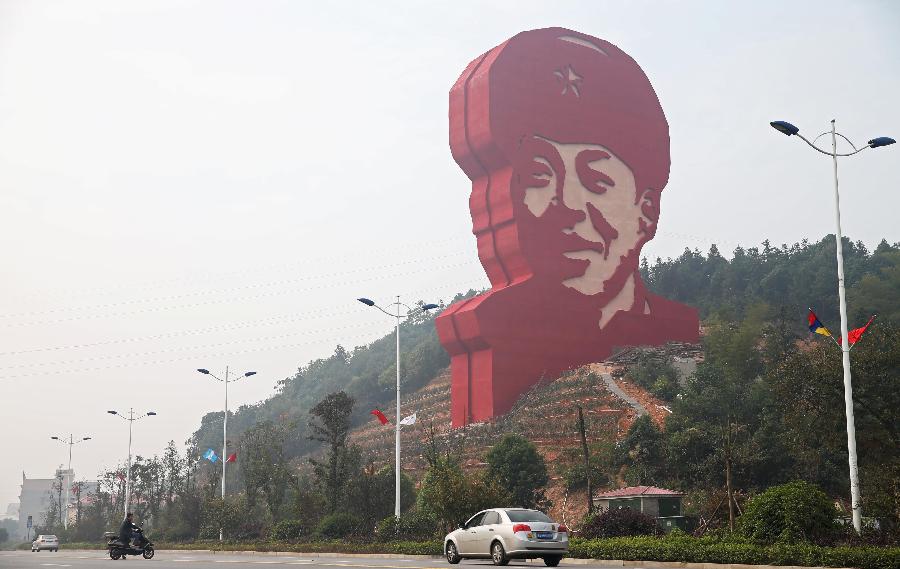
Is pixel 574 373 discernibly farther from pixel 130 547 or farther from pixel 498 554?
pixel 498 554

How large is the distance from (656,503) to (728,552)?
1026 cm

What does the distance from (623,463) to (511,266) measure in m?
13.1

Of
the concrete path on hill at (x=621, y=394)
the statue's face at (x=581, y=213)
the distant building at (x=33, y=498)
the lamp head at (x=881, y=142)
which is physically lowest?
the distant building at (x=33, y=498)

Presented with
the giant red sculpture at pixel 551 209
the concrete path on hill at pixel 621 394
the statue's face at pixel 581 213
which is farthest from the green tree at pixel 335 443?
the statue's face at pixel 581 213

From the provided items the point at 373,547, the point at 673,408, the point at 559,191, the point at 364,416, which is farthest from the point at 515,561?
the point at 364,416

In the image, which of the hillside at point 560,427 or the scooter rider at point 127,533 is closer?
the scooter rider at point 127,533

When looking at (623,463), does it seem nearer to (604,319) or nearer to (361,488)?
(361,488)

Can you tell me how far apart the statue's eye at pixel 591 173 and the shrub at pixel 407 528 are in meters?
24.8

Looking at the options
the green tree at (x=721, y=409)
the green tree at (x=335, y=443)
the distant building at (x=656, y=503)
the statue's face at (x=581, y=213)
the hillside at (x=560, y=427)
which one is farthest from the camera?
the statue's face at (x=581, y=213)

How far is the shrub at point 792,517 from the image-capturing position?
18438mm

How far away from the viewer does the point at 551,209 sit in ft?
160

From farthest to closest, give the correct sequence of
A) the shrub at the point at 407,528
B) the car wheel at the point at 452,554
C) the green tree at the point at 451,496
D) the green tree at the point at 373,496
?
the green tree at the point at 373,496, the shrub at the point at 407,528, the green tree at the point at 451,496, the car wheel at the point at 452,554

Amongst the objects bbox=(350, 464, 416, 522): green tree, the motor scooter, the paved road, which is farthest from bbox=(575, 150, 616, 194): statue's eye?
the motor scooter

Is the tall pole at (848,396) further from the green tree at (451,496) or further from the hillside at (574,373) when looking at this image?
the hillside at (574,373)
